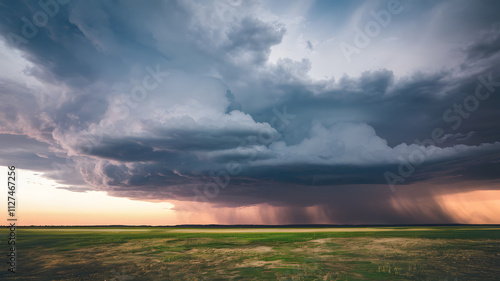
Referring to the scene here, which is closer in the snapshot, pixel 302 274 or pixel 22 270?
pixel 302 274

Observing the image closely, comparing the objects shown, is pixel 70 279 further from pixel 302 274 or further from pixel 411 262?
pixel 411 262

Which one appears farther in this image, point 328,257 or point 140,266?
point 328,257

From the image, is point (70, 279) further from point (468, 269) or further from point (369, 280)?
point (468, 269)

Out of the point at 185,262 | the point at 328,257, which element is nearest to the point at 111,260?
the point at 185,262

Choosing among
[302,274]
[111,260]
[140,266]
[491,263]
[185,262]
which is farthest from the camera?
[111,260]

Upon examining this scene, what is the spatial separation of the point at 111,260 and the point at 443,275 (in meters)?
34.9

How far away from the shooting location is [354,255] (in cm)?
3603

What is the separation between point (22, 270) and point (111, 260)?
878 cm

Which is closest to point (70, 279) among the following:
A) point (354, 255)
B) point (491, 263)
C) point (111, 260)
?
point (111, 260)

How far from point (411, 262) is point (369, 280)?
1100 cm

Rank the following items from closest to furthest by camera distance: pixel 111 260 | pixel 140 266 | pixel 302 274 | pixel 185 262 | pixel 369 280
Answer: pixel 369 280
pixel 302 274
pixel 140 266
pixel 185 262
pixel 111 260

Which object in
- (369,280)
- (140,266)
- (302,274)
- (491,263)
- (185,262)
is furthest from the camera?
(185,262)

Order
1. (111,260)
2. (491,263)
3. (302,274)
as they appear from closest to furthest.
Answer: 1. (302,274)
2. (491,263)
3. (111,260)

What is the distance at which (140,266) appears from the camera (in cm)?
3100
